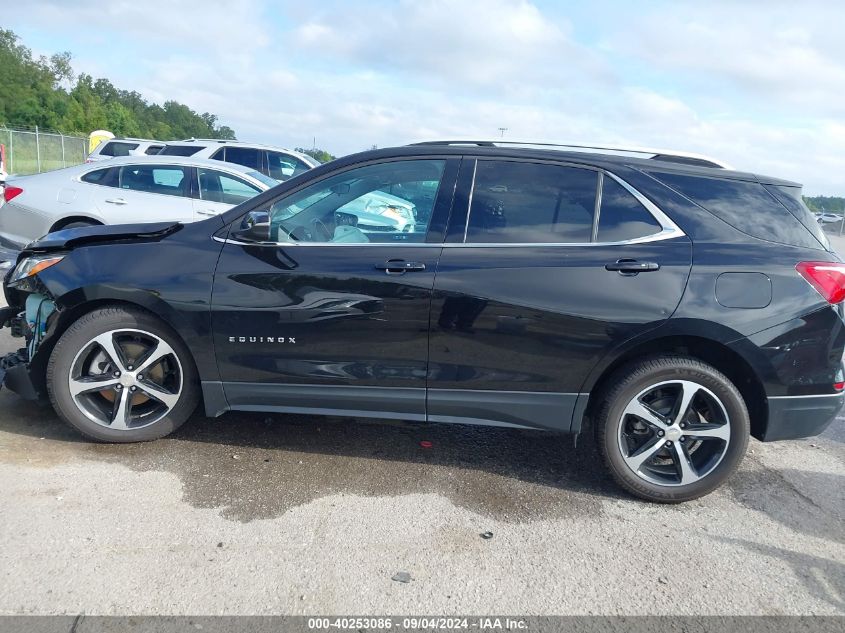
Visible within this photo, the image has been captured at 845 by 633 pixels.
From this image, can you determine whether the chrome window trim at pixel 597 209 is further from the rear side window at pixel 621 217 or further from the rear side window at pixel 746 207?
the rear side window at pixel 746 207

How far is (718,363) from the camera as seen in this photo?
351 centimetres

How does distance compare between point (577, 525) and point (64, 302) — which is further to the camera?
point (64, 302)

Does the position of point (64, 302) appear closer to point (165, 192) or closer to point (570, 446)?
point (570, 446)

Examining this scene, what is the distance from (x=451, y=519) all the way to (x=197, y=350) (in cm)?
166

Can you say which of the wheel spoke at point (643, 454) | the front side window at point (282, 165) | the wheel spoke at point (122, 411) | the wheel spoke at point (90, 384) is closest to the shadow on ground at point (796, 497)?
the wheel spoke at point (643, 454)

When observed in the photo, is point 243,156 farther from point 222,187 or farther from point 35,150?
point 35,150

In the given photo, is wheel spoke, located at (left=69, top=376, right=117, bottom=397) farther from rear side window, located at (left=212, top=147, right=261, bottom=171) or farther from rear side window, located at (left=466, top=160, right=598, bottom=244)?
rear side window, located at (left=212, top=147, right=261, bottom=171)

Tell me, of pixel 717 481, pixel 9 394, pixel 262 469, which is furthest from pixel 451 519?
pixel 9 394

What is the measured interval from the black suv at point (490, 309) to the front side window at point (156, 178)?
4.77 metres

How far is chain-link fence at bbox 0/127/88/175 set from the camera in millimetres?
28203

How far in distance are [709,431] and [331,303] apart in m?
2.11

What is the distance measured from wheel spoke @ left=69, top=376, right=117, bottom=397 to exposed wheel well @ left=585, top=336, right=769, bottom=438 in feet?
8.84

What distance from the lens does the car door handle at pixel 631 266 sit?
131 inches

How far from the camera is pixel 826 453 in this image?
4309mm
